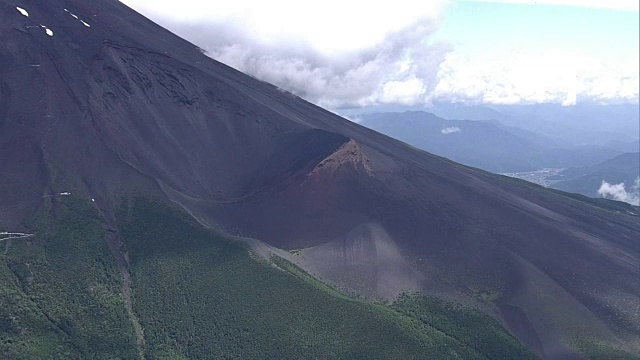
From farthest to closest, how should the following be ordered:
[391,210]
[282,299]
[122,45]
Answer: [122,45], [391,210], [282,299]

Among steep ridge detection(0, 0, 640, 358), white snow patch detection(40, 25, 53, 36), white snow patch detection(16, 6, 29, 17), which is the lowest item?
steep ridge detection(0, 0, 640, 358)

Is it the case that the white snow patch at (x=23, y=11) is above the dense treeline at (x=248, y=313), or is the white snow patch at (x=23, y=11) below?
above

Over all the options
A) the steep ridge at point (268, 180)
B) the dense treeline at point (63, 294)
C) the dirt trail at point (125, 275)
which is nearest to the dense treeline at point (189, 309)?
the dense treeline at point (63, 294)

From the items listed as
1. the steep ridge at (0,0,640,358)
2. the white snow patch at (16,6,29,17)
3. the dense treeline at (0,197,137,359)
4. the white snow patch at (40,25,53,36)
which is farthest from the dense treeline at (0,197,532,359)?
the white snow patch at (16,6,29,17)

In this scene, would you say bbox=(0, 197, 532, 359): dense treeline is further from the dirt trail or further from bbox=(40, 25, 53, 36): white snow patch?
bbox=(40, 25, 53, 36): white snow patch

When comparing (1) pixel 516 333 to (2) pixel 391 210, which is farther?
(2) pixel 391 210

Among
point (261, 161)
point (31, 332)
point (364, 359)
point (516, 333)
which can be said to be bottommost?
point (31, 332)

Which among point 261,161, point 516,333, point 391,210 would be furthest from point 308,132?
point 516,333

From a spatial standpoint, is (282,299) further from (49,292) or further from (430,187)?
(430,187)

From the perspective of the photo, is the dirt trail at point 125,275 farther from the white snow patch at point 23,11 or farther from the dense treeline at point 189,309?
the white snow patch at point 23,11
